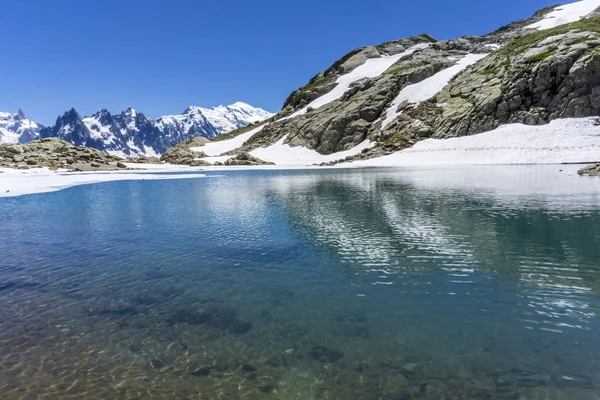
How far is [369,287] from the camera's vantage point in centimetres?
1349

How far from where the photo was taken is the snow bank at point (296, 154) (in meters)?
128

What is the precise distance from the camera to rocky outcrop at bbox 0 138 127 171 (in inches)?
4134

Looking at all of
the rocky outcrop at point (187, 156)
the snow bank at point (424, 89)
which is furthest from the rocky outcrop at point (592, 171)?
the rocky outcrop at point (187, 156)

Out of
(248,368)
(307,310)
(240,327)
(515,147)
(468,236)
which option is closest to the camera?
(248,368)

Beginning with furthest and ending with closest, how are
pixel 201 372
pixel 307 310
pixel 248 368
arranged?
pixel 307 310
pixel 248 368
pixel 201 372

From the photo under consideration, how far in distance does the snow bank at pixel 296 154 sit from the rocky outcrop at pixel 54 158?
5405 cm

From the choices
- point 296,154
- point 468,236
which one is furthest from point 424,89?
point 468,236

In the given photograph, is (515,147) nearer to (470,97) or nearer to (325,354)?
(470,97)

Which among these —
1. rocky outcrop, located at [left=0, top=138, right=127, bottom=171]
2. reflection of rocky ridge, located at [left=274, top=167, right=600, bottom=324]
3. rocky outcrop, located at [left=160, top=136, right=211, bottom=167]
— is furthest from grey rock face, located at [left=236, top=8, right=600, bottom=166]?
reflection of rocky ridge, located at [left=274, top=167, right=600, bottom=324]

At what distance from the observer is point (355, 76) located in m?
183

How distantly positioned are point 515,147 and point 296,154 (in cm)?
7589

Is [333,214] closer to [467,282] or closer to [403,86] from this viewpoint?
[467,282]

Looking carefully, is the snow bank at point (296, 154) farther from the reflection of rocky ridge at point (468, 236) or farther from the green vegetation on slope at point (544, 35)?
the reflection of rocky ridge at point (468, 236)

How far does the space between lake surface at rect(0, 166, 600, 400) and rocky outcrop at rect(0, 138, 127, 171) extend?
99104mm
